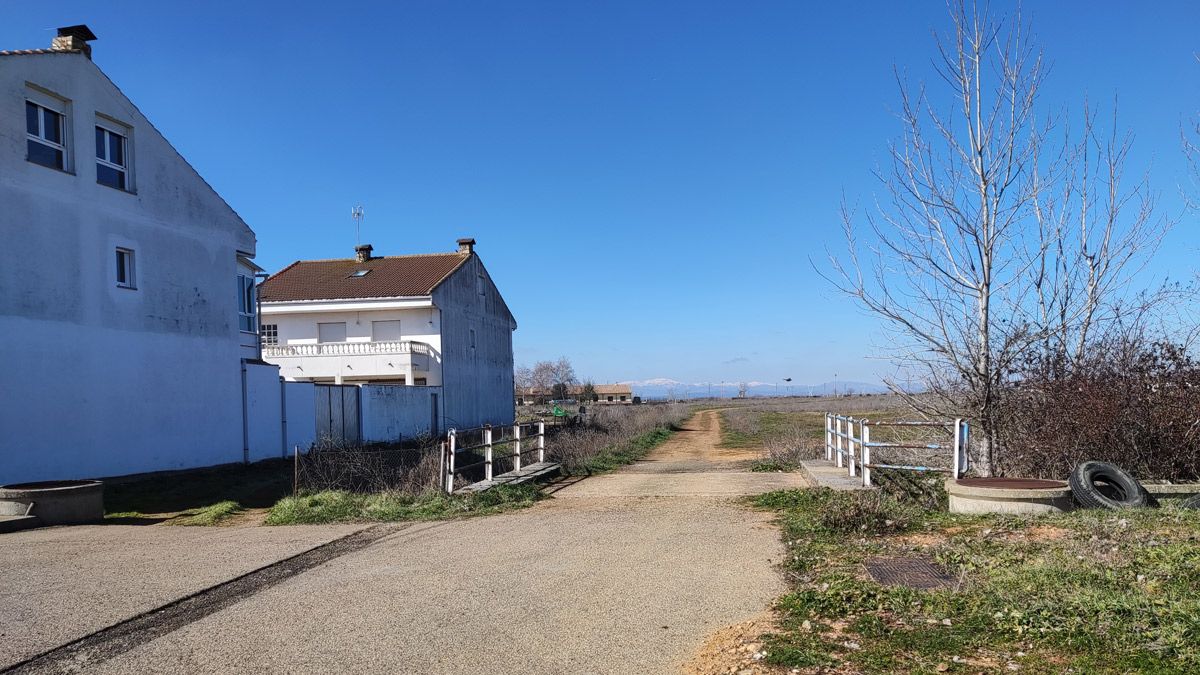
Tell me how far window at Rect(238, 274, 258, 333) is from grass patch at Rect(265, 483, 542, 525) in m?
13.4

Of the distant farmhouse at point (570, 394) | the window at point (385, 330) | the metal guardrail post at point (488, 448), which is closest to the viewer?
the metal guardrail post at point (488, 448)

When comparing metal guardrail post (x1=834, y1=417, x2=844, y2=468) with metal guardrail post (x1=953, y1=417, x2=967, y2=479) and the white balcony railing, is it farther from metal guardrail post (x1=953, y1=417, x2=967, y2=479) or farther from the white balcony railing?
the white balcony railing

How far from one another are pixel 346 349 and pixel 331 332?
6.11 feet

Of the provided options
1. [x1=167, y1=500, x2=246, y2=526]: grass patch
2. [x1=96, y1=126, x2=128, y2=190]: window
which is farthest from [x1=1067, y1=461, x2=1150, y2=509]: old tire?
[x1=96, y1=126, x2=128, y2=190]: window

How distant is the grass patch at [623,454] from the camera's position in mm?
20675

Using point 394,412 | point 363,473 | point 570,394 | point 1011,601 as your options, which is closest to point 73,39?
point 363,473

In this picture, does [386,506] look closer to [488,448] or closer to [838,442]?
[488,448]

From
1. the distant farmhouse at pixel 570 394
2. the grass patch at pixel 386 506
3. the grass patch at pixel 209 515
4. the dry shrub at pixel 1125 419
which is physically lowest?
the distant farmhouse at pixel 570 394

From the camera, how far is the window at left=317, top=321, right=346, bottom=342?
36656mm

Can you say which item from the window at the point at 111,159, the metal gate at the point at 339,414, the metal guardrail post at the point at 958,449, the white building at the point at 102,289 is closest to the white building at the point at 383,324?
the metal gate at the point at 339,414

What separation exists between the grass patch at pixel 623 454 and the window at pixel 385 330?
1127 cm

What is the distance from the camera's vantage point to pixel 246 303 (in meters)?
25.5

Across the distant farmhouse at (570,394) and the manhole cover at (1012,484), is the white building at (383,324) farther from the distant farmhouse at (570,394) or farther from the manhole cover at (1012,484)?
the distant farmhouse at (570,394)

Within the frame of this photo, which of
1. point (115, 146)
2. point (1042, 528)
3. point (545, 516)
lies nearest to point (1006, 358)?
point (1042, 528)
